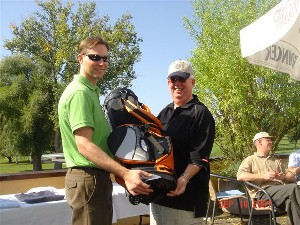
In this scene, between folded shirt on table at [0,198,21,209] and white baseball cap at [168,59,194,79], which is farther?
folded shirt on table at [0,198,21,209]

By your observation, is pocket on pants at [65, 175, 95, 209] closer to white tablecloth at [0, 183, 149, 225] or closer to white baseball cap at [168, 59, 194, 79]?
white baseball cap at [168, 59, 194, 79]

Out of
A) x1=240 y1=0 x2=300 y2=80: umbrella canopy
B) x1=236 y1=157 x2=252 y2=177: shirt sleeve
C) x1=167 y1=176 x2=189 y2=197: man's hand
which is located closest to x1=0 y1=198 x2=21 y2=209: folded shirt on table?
x1=167 y1=176 x2=189 y2=197: man's hand

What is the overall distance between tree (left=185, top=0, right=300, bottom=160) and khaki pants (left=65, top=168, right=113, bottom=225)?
6.92 metres

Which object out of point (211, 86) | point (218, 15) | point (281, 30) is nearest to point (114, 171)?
point (281, 30)

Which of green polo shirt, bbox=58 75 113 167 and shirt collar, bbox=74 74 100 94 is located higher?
shirt collar, bbox=74 74 100 94

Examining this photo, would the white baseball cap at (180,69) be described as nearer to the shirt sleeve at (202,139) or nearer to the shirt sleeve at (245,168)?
the shirt sleeve at (202,139)

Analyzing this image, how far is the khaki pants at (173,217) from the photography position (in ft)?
7.61

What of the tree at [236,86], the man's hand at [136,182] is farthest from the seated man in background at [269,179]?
the tree at [236,86]

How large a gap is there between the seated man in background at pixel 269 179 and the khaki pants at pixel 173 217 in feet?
6.59

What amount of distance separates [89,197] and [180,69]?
0.92 metres

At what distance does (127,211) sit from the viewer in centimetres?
430

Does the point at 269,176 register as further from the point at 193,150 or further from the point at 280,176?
the point at 193,150

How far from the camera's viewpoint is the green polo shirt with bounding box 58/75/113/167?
83.3 inches

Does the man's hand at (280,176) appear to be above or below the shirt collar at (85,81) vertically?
below
